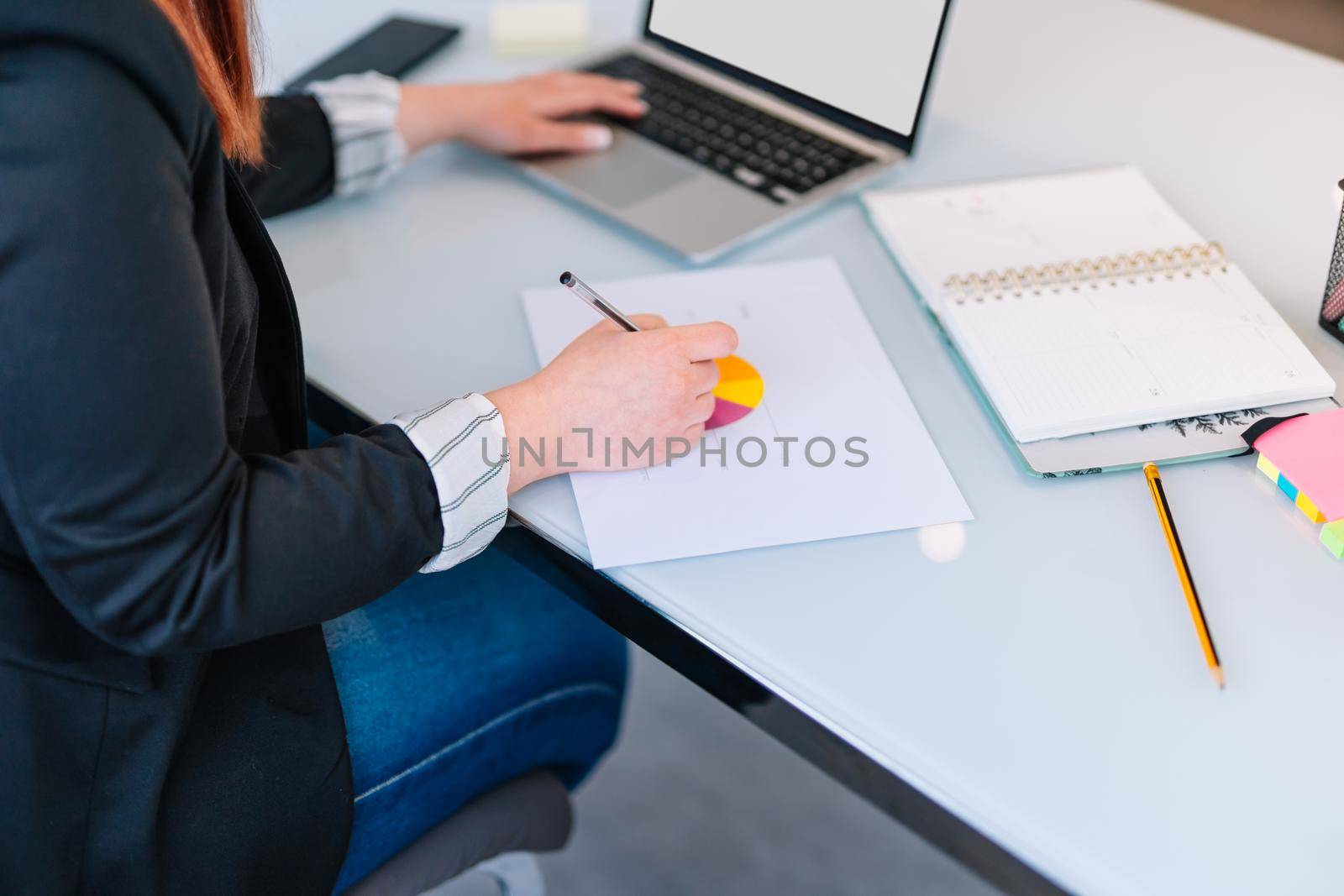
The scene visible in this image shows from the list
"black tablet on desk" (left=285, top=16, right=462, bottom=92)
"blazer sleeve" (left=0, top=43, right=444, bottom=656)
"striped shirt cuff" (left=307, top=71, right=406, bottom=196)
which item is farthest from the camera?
"black tablet on desk" (left=285, top=16, right=462, bottom=92)

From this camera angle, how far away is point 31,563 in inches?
23.1

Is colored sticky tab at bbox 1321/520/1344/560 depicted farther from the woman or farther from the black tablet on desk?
the black tablet on desk

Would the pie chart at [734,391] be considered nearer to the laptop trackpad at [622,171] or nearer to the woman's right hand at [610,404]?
the woman's right hand at [610,404]

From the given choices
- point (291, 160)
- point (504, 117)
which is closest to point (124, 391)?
point (291, 160)

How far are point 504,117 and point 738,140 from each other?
20cm

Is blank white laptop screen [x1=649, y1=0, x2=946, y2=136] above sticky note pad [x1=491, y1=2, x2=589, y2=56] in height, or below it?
above

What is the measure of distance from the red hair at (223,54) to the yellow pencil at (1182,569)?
1.91 ft

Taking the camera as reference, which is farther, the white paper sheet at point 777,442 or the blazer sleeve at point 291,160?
the blazer sleeve at point 291,160

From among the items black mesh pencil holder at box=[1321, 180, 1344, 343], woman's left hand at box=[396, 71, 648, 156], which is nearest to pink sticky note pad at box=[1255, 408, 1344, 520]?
black mesh pencil holder at box=[1321, 180, 1344, 343]

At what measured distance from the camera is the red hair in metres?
0.63

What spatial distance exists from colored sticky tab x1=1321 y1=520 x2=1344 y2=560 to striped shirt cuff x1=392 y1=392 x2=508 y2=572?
480 mm

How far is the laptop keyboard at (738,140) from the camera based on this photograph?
0.95 m

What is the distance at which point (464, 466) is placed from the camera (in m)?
0.65

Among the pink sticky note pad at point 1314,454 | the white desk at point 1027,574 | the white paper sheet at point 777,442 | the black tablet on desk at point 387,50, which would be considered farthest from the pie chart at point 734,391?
the black tablet on desk at point 387,50
